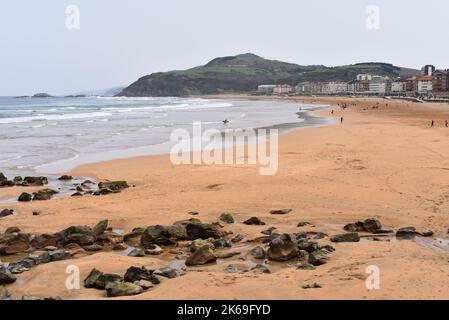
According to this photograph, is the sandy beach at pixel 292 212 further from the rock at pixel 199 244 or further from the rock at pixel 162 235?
the rock at pixel 162 235

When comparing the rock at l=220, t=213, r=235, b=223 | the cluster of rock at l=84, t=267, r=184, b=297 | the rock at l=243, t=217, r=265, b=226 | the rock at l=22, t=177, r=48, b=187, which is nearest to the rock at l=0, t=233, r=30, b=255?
the cluster of rock at l=84, t=267, r=184, b=297

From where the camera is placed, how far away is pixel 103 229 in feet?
37.5

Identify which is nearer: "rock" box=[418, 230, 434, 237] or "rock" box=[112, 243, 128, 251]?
"rock" box=[112, 243, 128, 251]

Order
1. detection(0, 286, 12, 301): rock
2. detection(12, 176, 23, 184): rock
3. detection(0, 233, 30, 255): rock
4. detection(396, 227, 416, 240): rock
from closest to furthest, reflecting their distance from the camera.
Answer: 1. detection(0, 286, 12, 301): rock
2. detection(0, 233, 30, 255): rock
3. detection(396, 227, 416, 240): rock
4. detection(12, 176, 23, 184): rock

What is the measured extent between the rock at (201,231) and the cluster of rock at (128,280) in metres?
2.36

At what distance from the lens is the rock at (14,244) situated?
10406 mm

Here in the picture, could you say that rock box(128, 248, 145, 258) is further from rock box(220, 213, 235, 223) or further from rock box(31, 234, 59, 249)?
rock box(220, 213, 235, 223)

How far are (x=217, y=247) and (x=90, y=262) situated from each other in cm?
259

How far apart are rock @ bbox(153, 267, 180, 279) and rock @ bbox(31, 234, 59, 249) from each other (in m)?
3.37

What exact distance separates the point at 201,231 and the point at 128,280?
3026 mm

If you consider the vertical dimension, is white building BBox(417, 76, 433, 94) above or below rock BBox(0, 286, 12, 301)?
above

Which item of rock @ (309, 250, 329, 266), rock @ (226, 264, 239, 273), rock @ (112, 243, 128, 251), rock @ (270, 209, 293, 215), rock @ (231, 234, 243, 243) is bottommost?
rock @ (112, 243, 128, 251)

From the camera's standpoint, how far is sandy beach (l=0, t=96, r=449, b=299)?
307 inches
